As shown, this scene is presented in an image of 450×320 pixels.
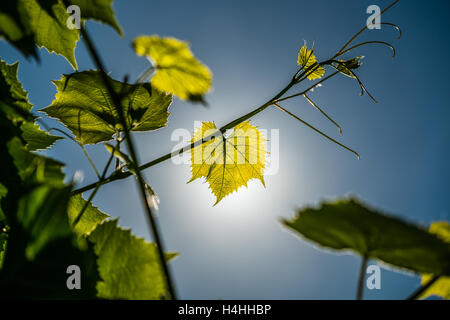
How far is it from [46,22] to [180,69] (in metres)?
0.35

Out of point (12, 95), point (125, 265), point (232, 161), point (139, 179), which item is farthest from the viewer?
point (232, 161)

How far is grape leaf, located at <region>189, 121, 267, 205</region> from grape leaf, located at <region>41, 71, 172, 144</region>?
234 millimetres

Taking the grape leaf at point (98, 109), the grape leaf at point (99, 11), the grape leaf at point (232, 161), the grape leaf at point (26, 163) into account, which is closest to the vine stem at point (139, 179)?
the grape leaf at point (99, 11)

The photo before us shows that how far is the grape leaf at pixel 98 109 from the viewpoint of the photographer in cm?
87

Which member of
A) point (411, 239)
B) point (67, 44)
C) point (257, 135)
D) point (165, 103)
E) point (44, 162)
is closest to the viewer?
point (411, 239)

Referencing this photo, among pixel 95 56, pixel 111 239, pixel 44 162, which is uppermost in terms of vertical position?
pixel 95 56

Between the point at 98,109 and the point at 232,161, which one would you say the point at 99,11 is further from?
the point at 232,161

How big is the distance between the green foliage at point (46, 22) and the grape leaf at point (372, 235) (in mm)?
452

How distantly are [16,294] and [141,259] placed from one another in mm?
190

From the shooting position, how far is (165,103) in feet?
3.10

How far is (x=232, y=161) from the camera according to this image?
1.26 metres

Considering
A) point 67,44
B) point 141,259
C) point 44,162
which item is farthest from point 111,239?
point 67,44

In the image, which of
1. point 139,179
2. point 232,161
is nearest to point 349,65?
point 232,161
